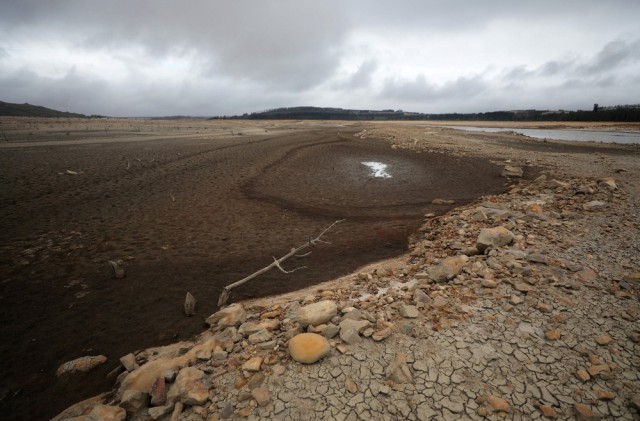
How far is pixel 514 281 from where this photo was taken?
5285 millimetres

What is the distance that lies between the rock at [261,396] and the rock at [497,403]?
8.75ft

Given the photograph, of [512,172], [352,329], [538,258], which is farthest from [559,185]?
[352,329]

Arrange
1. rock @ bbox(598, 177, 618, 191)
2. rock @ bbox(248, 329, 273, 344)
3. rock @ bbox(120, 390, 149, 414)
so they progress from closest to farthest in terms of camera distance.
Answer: rock @ bbox(120, 390, 149, 414)
rock @ bbox(248, 329, 273, 344)
rock @ bbox(598, 177, 618, 191)

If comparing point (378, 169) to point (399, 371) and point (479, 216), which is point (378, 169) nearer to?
point (479, 216)

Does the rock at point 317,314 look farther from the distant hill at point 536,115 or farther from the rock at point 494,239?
the distant hill at point 536,115

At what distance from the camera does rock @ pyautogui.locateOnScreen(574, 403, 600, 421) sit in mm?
3045

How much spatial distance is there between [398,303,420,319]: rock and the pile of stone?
18mm

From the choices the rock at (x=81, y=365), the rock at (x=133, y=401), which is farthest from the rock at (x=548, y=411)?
the rock at (x=81, y=365)

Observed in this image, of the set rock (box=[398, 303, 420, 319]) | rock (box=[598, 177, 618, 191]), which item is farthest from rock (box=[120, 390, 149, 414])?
rock (box=[598, 177, 618, 191])

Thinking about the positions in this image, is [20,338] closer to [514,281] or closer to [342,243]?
[342,243]

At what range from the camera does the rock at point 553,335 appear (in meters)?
4.02

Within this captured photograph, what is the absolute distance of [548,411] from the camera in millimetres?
3160

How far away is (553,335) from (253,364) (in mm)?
4305

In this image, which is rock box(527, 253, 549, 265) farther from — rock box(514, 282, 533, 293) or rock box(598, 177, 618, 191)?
rock box(598, 177, 618, 191)
